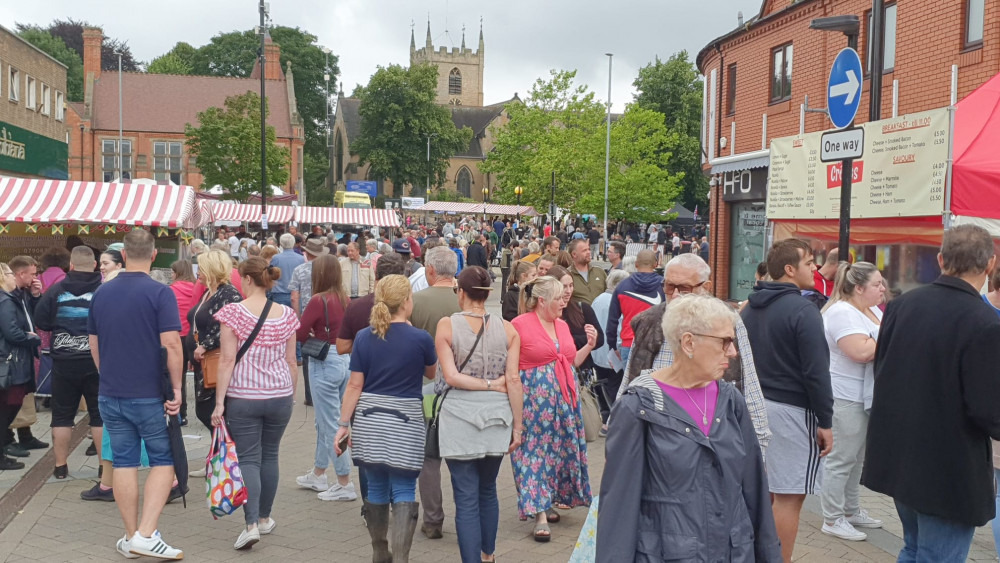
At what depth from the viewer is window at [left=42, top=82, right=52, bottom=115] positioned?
95.1ft

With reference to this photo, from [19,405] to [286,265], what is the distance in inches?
201

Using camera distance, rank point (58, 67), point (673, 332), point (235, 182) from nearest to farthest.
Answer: point (673, 332)
point (58, 67)
point (235, 182)

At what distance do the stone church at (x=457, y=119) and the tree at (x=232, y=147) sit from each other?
55541 millimetres

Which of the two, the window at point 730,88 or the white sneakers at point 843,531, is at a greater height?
the window at point 730,88

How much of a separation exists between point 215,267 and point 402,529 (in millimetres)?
2892

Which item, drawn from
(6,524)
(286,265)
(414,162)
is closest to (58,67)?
(286,265)

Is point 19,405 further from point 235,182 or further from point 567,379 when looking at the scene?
point 235,182

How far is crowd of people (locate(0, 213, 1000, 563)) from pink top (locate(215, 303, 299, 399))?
0.04ft

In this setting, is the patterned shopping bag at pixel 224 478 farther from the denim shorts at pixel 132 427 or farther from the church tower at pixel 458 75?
the church tower at pixel 458 75

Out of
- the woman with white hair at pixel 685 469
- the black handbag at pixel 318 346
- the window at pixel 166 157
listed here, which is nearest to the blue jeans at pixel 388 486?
the black handbag at pixel 318 346

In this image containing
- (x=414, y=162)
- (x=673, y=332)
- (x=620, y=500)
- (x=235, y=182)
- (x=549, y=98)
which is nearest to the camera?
(x=620, y=500)

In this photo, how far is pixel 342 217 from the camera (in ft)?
111

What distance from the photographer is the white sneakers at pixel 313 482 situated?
7.81 metres

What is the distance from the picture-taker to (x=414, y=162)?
81562mm
